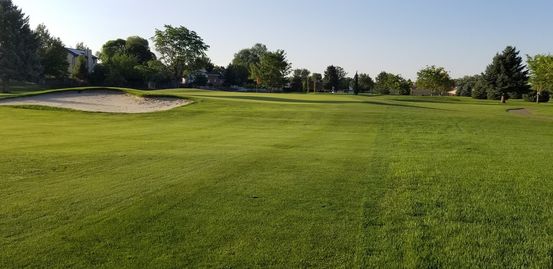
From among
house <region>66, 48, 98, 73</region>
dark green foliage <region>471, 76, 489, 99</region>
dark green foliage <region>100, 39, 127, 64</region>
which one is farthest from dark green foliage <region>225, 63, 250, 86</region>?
dark green foliage <region>471, 76, 489, 99</region>

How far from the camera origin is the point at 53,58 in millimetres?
83562

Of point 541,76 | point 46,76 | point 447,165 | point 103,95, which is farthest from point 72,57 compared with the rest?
point 447,165

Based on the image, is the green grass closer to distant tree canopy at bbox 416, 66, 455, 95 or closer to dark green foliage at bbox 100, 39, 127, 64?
distant tree canopy at bbox 416, 66, 455, 95

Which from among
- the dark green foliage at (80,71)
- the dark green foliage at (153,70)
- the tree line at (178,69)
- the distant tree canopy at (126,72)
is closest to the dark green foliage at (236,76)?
the tree line at (178,69)

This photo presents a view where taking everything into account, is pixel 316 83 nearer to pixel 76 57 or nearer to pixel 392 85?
pixel 392 85

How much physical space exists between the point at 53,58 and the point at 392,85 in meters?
63.8

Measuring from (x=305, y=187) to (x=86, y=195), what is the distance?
339cm

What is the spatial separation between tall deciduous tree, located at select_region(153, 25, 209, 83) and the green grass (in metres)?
70.9

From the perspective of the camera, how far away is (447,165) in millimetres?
10266

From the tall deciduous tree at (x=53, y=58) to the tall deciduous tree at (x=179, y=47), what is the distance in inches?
712

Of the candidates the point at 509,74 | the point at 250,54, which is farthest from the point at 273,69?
the point at 250,54

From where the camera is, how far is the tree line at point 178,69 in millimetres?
65812

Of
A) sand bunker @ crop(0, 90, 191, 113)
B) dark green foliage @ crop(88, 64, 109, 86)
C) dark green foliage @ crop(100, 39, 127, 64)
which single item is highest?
dark green foliage @ crop(100, 39, 127, 64)

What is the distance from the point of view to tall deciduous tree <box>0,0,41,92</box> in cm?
6750
